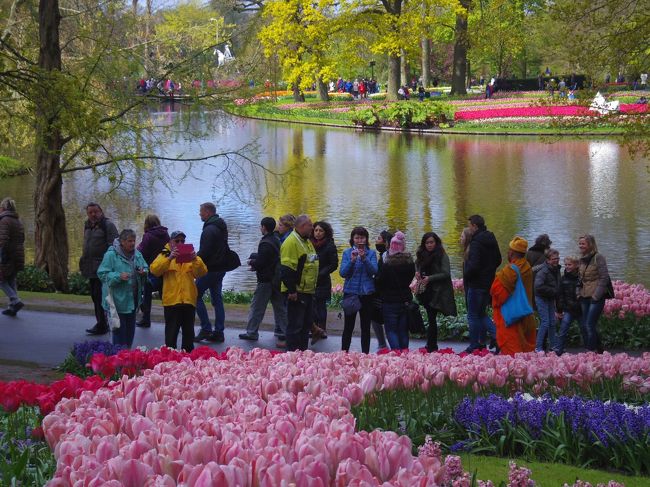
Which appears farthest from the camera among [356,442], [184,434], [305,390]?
[305,390]

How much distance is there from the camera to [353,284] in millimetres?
11875

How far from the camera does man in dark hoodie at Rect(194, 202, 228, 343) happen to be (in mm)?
13117

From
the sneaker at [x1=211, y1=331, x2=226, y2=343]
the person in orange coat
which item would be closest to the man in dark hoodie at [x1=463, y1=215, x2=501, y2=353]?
the person in orange coat

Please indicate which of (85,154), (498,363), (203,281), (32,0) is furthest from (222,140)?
(498,363)

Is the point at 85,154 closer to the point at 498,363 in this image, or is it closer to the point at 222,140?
the point at 498,363

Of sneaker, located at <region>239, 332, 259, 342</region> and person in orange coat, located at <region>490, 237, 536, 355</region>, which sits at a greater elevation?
person in orange coat, located at <region>490, 237, 536, 355</region>

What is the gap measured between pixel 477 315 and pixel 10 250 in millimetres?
6486

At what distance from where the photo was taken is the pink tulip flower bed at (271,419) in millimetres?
4125

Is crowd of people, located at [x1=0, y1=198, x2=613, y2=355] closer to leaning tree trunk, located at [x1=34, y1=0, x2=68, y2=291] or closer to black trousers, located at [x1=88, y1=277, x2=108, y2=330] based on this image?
black trousers, located at [x1=88, y1=277, x2=108, y2=330]

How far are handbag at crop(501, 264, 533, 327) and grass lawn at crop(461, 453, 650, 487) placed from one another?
17.1ft

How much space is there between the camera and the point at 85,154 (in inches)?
639

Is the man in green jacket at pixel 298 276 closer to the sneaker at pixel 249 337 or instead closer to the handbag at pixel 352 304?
the handbag at pixel 352 304

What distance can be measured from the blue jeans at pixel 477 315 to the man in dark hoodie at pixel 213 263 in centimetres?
311

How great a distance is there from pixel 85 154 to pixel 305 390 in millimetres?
10859
